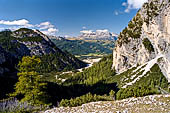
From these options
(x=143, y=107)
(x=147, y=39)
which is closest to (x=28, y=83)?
(x=143, y=107)

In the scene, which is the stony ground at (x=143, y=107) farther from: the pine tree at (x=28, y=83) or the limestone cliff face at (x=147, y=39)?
the limestone cliff face at (x=147, y=39)

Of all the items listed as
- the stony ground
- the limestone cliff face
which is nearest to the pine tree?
the stony ground

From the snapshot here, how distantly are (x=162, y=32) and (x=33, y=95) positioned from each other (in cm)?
7398

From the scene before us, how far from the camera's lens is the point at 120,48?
5192 inches

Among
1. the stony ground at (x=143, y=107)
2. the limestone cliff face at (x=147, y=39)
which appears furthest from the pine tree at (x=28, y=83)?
the limestone cliff face at (x=147, y=39)

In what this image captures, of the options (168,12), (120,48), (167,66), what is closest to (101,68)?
(120,48)

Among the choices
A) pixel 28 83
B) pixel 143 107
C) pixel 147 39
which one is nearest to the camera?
pixel 143 107

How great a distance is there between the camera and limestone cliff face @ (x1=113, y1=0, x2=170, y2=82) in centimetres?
7000

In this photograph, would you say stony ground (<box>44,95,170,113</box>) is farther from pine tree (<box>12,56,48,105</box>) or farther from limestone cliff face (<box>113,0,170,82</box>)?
limestone cliff face (<box>113,0,170,82</box>)

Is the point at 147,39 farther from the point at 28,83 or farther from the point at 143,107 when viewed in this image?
the point at 143,107

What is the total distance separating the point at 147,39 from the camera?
10250 cm

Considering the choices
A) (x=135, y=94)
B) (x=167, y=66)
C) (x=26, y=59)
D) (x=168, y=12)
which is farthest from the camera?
(x=167, y=66)

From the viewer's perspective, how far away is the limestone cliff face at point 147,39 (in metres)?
70.0

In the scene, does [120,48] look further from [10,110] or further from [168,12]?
[10,110]
